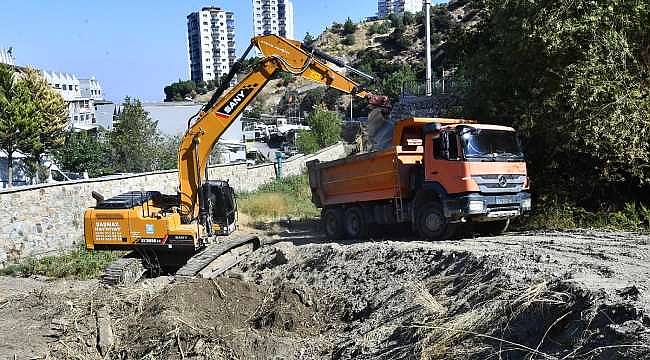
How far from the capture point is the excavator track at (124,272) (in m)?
10.4

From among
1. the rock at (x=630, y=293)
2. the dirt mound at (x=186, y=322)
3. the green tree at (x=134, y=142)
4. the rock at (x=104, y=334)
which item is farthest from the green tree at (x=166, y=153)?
the rock at (x=630, y=293)

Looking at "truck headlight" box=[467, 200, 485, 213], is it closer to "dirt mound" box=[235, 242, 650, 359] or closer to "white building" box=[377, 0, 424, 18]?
"dirt mound" box=[235, 242, 650, 359]

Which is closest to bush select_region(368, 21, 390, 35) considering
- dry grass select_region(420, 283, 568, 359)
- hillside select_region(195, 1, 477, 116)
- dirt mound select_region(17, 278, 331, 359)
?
hillside select_region(195, 1, 477, 116)

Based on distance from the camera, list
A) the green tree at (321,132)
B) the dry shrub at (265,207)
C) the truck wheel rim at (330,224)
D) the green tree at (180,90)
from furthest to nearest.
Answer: the green tree at (180,90)
the green tree at (321,132)
the dry shrub at (265,207)
the truck wheel rim at (330,224)

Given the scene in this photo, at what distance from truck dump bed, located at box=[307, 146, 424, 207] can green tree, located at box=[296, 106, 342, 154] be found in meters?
38.7

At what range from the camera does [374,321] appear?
7164 millimetres

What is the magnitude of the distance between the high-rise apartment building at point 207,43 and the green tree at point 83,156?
107913 mm

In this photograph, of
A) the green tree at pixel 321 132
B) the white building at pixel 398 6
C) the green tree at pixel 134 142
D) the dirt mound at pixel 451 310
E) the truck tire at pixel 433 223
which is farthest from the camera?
the white building at pixel 398 6

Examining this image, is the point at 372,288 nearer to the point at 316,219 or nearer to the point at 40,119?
the point at 316,219

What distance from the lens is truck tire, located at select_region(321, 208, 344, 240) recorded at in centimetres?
1616

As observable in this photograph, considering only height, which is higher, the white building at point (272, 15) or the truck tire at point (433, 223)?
the white building at point (272, 15)

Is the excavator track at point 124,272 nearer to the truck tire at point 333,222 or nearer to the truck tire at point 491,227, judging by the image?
the truck tire at point 333,222

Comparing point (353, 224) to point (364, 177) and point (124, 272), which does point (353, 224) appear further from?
point (124, 272)

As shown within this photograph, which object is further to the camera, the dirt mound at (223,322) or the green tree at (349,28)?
the green tree at (349,28)
